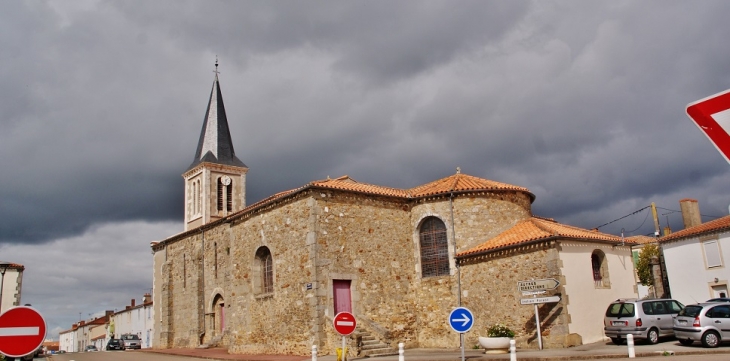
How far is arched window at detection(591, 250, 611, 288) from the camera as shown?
23.5 metres

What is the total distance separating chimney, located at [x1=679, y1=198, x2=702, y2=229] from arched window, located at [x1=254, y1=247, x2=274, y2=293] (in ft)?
80.9

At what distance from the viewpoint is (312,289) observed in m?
22.6

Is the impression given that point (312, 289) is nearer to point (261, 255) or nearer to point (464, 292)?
point (261, 255)

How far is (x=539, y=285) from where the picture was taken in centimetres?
2027

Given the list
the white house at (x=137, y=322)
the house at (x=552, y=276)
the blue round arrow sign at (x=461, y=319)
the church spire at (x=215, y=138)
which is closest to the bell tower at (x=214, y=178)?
the church spire at (x=215, y=138)

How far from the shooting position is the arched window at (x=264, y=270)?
25781mm

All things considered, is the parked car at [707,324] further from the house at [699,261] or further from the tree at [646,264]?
the tree at [646,264]

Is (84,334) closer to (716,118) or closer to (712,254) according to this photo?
(712,254)

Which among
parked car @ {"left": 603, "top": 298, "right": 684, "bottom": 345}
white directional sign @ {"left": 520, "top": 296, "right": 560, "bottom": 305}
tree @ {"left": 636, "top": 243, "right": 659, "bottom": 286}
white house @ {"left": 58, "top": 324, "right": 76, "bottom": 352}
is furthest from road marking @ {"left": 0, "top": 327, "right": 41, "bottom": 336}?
white house @ {"left": 58, "top": 324, "right": 76, "bottom": 352}

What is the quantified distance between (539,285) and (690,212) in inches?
767

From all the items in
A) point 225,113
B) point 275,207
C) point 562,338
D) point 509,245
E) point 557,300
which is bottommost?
point 562,338

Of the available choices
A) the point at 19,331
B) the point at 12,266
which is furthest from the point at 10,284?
the point at 19,331

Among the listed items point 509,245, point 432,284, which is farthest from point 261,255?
point 509,245

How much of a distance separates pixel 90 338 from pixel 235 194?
51.5 m
